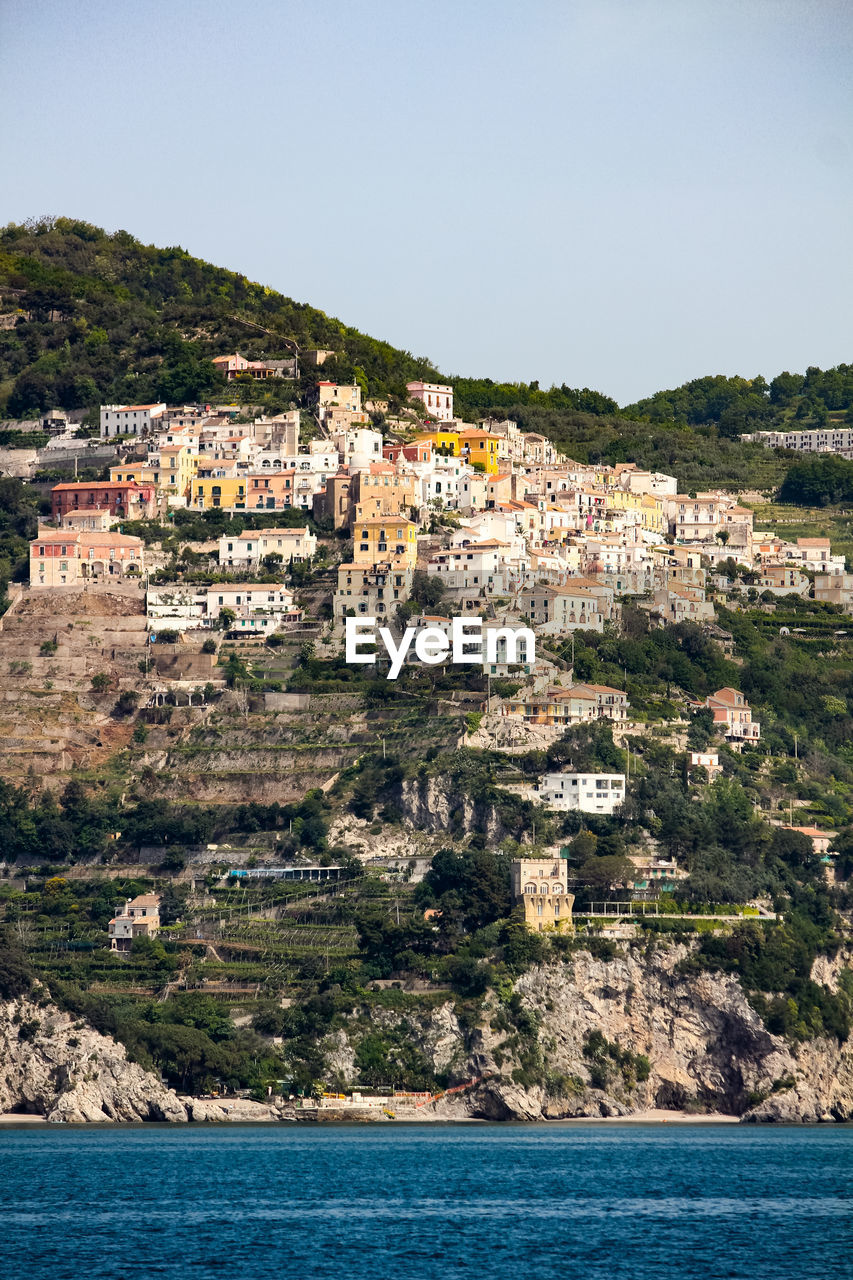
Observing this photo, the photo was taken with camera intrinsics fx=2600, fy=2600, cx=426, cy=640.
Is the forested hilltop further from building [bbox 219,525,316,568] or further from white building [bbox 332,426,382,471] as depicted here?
building [bbox 219,525,316,568]

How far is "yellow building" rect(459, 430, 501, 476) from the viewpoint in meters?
126

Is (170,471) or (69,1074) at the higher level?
(170,471)

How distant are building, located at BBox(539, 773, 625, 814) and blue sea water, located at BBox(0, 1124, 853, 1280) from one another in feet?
50.7

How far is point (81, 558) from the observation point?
4309 inches

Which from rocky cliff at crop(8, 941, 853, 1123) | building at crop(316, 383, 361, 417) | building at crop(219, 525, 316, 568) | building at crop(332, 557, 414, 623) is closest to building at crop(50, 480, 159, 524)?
building at crop(219, 525, 316, 568)

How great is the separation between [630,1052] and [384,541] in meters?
30.6

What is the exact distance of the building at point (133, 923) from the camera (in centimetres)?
9062

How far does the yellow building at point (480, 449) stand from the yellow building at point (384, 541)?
54.4 ft

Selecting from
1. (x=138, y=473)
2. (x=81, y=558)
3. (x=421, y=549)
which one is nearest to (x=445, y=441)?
(x=421, y=549)

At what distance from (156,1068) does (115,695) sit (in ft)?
79.9

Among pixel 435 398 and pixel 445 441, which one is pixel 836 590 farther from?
pixel 435 398

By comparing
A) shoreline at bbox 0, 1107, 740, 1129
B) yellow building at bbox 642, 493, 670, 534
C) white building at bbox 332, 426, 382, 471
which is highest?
white building at bbox 332, 426, 382, 471

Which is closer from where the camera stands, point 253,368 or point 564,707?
point 564,707

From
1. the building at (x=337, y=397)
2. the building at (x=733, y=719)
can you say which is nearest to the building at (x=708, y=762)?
the building at (x=733, y=719)
